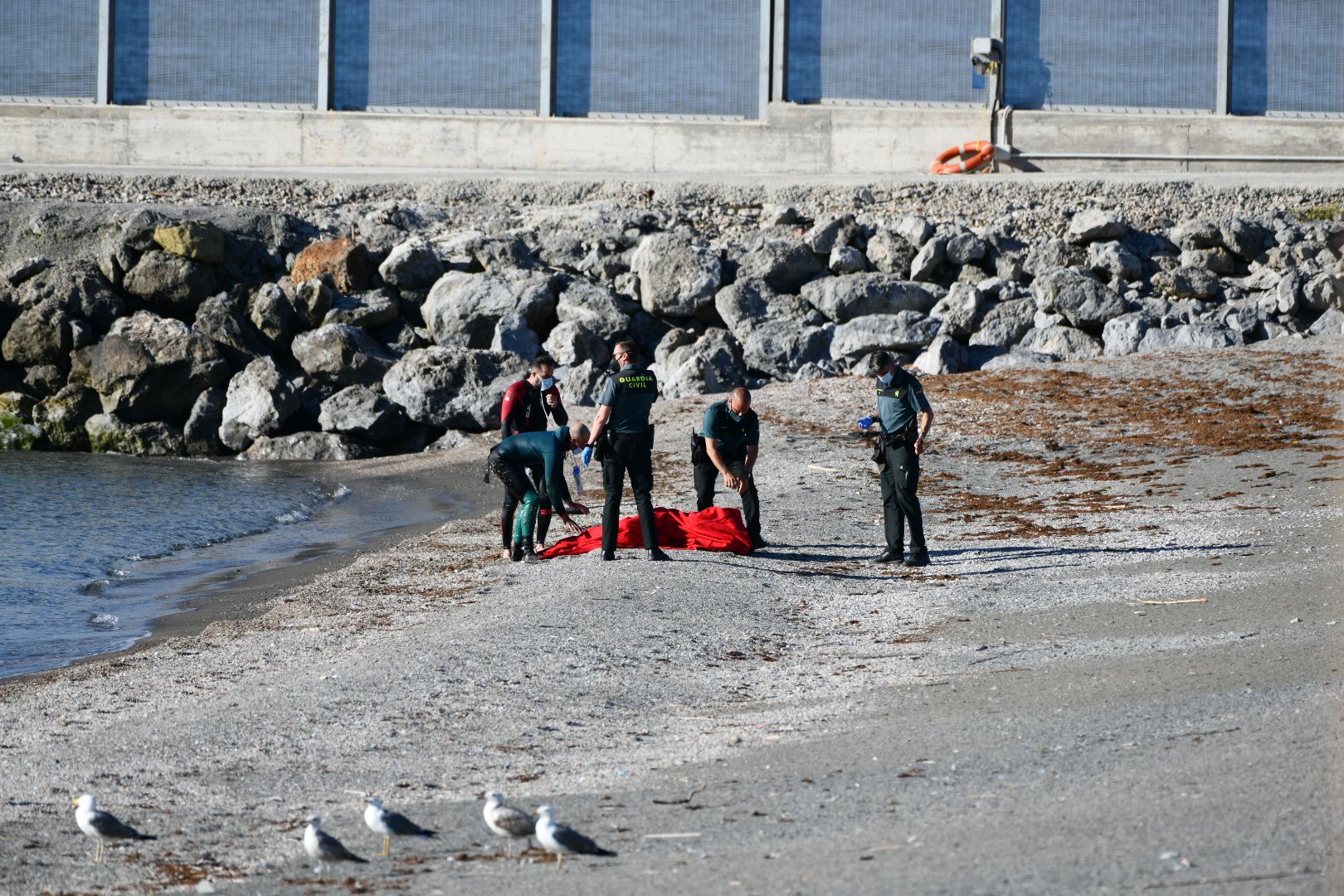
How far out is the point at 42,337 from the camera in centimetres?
2622

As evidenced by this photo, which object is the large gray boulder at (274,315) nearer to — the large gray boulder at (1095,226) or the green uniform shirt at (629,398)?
the large gray boulder at (1095,226)

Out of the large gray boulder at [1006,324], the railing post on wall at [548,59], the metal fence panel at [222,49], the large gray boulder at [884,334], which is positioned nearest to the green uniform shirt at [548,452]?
the large gray boulder at [884,334]

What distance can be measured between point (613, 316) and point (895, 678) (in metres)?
18.4

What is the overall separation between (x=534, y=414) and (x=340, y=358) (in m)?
14.0

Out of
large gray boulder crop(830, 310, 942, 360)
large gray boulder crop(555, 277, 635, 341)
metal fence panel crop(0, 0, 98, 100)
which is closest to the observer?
large gray boulder crop(830, 310, 942, 360)

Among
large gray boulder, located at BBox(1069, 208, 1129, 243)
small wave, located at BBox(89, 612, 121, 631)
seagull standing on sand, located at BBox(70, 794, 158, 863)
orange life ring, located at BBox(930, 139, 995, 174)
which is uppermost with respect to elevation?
orange life ring, located at BBox(930, 139, 995, 174)

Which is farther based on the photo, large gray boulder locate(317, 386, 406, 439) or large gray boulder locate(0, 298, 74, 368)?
large gray boulder locate(0, 298, 74, 368)

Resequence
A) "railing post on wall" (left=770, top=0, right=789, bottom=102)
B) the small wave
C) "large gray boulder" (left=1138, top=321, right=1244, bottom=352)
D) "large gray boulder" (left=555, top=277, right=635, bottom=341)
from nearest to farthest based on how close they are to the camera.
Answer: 1. the small wave
2. "large gray boulder" (left=1138, top=321, right=1244, bottom=352)
3. "large gray boulder" (left=555, top=277, right=635, bottom=341)
4. "railing post on wall" (left=770, top=0, right=789, bottom=102)

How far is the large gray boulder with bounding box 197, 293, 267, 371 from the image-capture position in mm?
26016

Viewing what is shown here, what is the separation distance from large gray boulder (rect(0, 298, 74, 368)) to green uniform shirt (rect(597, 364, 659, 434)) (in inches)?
738

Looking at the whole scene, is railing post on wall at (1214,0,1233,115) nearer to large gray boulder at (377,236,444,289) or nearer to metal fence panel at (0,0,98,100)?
large gray boulder at (377,236,444,289)

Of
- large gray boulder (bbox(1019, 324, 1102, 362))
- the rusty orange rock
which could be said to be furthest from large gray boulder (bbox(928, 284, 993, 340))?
the rusty orange rock

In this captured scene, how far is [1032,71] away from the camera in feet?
101

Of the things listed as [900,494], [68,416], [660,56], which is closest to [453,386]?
[68,416]
